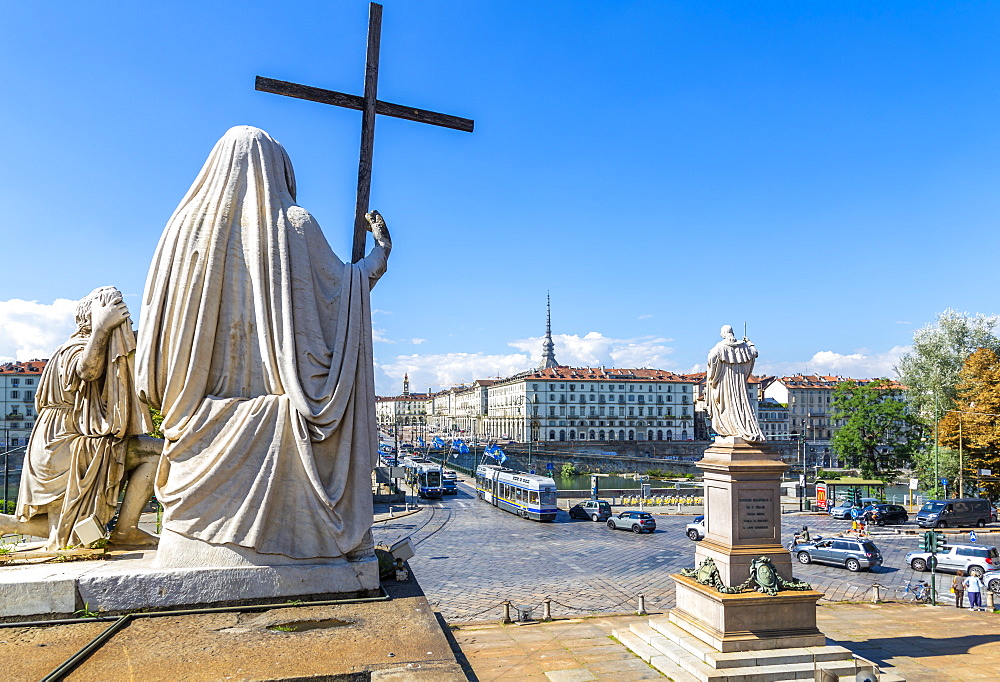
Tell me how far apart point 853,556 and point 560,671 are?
15.7 m

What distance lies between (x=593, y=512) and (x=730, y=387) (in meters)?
23.5

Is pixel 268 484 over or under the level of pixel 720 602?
over

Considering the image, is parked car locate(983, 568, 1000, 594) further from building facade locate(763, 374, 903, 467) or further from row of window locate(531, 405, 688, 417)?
building facade locate(763, 374, 903, 467)

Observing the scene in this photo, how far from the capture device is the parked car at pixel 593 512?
1277 inches

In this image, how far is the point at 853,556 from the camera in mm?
20406

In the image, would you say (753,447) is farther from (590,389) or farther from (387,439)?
(387,439)

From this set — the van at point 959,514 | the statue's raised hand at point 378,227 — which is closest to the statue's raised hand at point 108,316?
the statue's raised hand at point 378,227

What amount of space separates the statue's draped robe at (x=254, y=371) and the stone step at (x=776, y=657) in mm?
7081

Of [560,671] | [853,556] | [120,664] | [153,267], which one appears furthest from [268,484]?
[853,556]

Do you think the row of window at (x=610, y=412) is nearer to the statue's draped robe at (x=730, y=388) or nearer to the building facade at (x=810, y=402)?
the building facade at (x=810, y=402)

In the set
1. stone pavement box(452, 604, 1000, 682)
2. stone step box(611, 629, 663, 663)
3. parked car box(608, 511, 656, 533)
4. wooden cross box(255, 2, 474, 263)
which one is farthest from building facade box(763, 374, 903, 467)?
wooden cross box(255, 2, 474, 263)

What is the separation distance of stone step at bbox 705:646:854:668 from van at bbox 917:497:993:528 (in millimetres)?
25714

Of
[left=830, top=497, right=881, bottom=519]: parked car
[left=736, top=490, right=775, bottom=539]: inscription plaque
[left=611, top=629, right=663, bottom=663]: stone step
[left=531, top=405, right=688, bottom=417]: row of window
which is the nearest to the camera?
[left=611, top=629, right=663, bottom=663]: stone step

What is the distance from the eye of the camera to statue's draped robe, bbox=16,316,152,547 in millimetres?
5180
